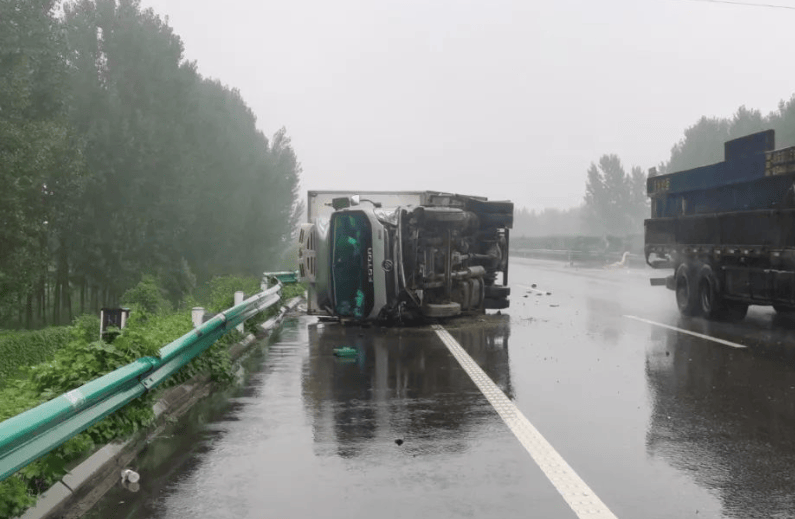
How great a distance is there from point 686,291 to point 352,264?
290 inches

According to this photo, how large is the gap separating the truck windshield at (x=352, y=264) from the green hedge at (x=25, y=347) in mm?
14847

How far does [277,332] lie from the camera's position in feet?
48.5

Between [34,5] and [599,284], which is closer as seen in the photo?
[599,284]

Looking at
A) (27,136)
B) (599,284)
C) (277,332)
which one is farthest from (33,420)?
(27,136)

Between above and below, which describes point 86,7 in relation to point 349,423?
above

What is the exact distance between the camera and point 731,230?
14820 millimetres

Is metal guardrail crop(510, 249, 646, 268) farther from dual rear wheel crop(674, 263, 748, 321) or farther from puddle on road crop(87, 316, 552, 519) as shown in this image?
puddle on road crop(87, 316, 552, 519)

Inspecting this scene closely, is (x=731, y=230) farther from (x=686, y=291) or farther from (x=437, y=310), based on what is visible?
(x=437, y=310)

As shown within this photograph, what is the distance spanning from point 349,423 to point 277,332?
804cm

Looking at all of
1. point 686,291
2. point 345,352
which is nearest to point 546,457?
point 345,352

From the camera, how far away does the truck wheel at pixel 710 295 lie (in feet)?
50.7

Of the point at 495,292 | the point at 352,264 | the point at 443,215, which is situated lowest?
the point at 495,292

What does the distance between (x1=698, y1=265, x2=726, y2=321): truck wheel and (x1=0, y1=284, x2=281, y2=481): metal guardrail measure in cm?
1100

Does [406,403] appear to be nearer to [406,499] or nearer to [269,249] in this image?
[406,499]
